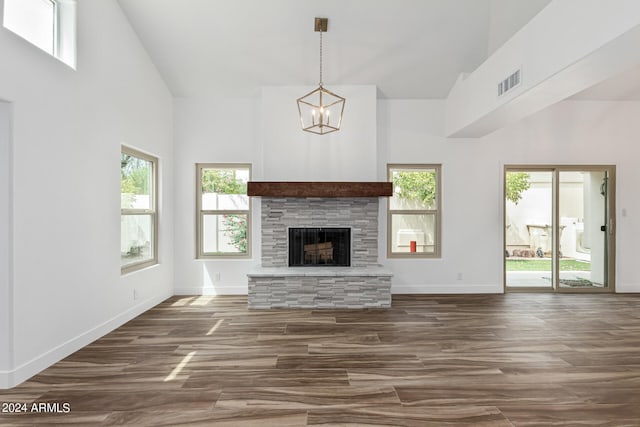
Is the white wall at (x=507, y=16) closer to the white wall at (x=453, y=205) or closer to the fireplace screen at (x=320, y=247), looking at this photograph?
the white wall at (x=453, y=205)

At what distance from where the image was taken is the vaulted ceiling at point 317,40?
447cm

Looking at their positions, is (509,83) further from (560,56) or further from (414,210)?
(414,210)

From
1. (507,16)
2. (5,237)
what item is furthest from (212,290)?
(507,16)

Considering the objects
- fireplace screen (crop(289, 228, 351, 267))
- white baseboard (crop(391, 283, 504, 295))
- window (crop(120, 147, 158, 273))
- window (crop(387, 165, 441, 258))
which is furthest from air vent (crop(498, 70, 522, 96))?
window (crop(120, 147, 158, 273))

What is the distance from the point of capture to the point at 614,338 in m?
3.88

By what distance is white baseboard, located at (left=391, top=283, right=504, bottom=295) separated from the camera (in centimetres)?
593

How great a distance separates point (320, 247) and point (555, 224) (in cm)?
373

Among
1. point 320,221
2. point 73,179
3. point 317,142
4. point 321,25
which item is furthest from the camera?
point 320,221

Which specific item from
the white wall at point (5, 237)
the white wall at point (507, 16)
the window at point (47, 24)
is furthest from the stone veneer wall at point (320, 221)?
the white wall at point (5, 237)

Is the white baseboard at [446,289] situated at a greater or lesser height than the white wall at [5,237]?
lesser

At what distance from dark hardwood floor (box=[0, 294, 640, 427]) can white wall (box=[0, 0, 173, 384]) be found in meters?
0.32

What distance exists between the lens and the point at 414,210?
238 inches

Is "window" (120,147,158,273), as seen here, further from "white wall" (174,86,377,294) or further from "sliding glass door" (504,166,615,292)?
"sliding glass door" (504,166,615,292)

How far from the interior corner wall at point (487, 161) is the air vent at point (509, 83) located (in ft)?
6.56
